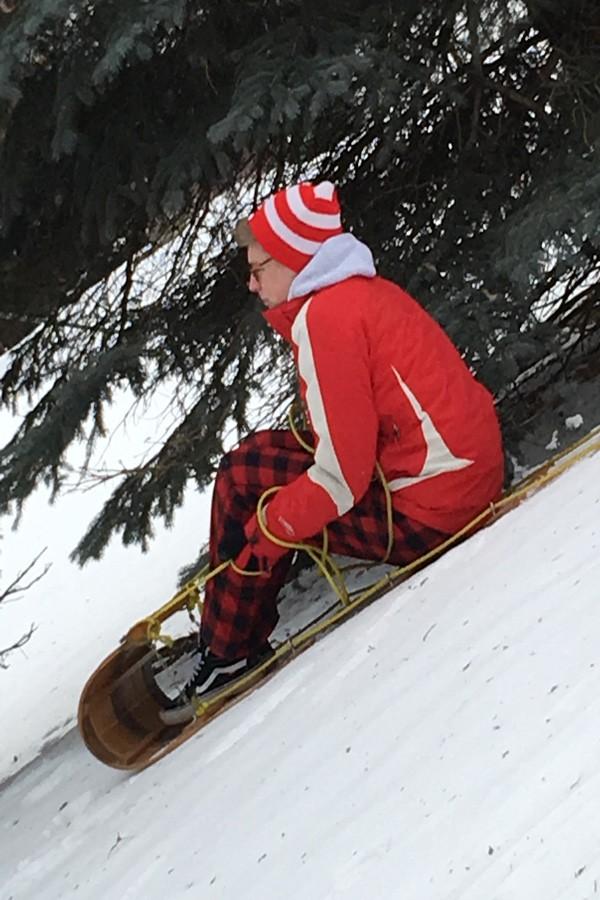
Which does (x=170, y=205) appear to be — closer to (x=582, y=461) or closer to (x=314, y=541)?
(x=314, y=541)

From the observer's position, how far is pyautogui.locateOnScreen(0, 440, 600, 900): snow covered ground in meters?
1.54

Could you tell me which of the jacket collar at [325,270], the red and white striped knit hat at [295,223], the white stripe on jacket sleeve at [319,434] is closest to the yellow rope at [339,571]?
the white stripe on jacket sleeve at [319,434]

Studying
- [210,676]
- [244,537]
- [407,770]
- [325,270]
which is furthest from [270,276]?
[407,770]

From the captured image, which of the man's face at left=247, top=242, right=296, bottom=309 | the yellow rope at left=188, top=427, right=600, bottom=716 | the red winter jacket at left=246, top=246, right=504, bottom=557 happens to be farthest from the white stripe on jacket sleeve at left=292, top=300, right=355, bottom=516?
the yellow rope at left=188, top=427, right=600, bottom=716

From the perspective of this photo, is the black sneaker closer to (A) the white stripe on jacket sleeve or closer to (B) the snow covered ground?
(B) the snow covered ground

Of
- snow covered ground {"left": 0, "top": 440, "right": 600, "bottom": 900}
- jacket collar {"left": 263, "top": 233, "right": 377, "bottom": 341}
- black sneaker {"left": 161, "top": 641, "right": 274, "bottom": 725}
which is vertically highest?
jacket collar {"left": 263, "top": 233, "right": 377, "bottom": 341}

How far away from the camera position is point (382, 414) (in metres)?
2.99

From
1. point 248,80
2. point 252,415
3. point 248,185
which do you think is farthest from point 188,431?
point 248,80

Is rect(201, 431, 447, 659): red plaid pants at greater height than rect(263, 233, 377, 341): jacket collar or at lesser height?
lesser

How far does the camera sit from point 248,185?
178 inches

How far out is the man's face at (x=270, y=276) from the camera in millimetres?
2977

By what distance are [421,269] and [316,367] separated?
3.60ft

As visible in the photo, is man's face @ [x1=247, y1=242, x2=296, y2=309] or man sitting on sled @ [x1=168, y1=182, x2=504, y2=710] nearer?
man sitting on sled @ [x1=168, y1=182, x2=504, y2=710]

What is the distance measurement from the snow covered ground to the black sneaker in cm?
24
